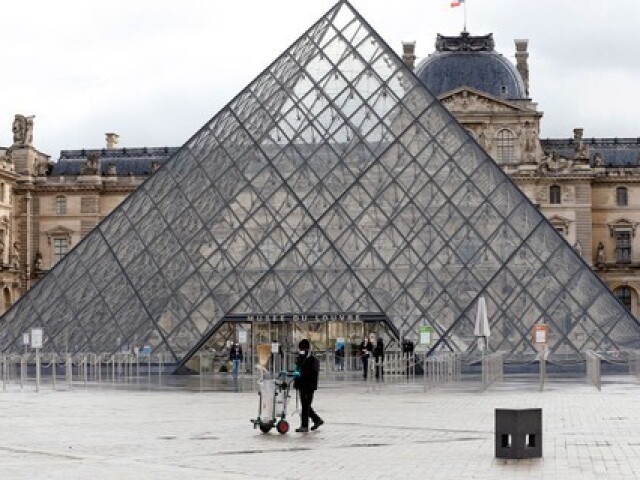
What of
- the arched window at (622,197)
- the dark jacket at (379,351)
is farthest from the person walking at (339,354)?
the arched window at (622,197)

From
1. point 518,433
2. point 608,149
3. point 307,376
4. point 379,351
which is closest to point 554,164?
point 608,149

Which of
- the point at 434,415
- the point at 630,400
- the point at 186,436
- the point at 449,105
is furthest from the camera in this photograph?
the point at 449,105

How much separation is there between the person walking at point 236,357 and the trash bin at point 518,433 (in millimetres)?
20622

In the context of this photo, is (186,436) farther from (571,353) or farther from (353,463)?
(571,353)

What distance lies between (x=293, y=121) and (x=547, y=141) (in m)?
47.6

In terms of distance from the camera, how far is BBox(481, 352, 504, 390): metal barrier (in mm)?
28734

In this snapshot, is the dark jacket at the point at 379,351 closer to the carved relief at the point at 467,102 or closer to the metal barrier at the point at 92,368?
Result: the metal barrier at the point at 92,368

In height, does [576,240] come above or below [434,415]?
above

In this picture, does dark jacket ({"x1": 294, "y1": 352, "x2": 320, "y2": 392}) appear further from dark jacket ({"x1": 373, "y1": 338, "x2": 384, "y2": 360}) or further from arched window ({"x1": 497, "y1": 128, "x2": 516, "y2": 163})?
arched window ({"x1": 497, "y1": 128, "x2": 516, "y2": 163})

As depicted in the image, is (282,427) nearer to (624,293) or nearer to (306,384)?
(306,384)

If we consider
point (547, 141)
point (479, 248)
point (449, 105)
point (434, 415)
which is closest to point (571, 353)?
point (479, 248)

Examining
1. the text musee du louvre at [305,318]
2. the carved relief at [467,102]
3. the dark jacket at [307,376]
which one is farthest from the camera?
the carved relief at [467,102]

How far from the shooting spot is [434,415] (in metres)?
20.6

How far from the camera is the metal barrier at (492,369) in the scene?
2873 centimetres
